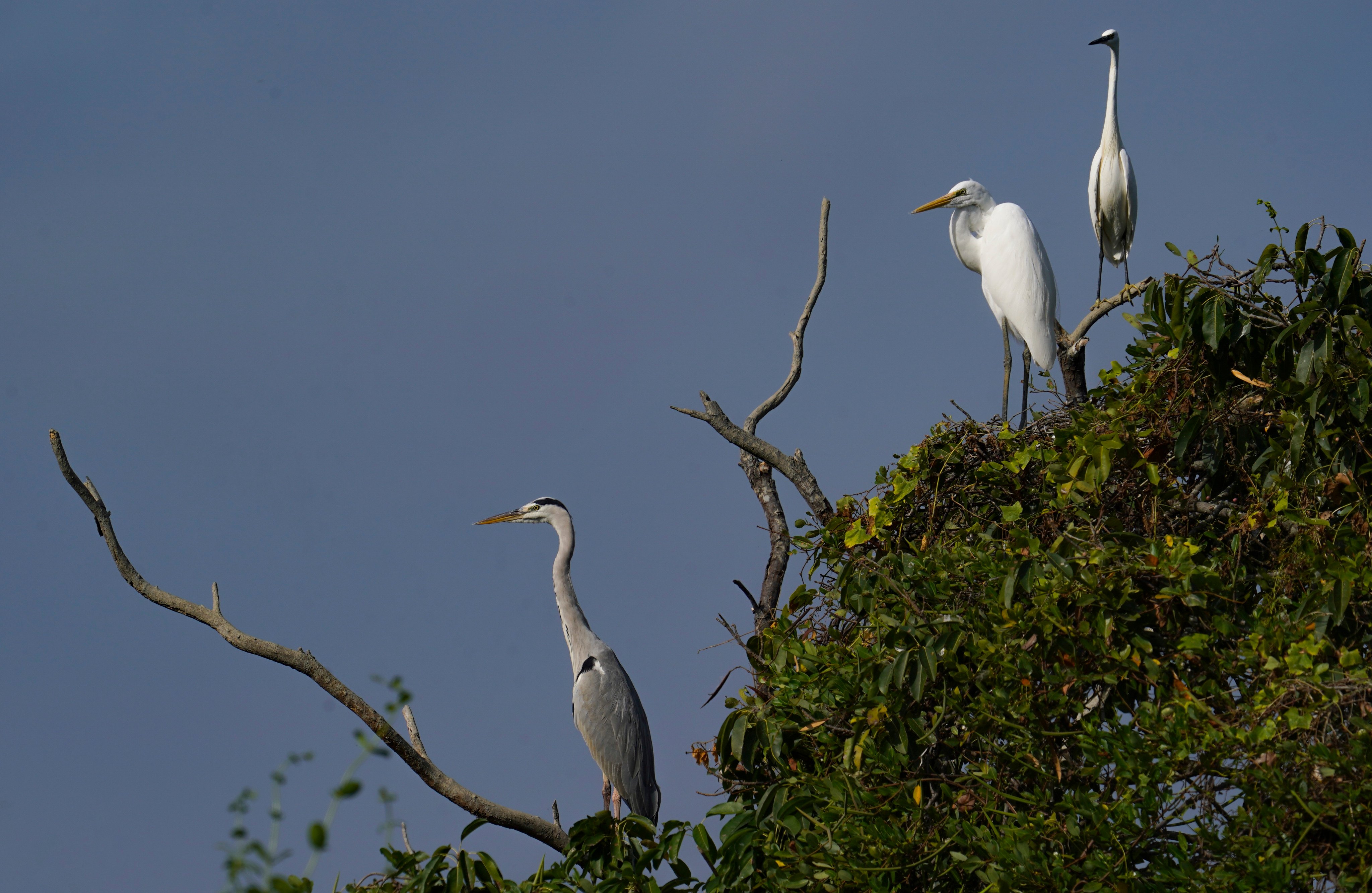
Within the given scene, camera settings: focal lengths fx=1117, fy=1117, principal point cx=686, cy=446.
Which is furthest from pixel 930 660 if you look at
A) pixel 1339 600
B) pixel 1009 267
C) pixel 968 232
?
pixel 968 232

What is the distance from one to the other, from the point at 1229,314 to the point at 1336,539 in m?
0.90

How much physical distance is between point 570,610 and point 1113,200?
5131 millimetres

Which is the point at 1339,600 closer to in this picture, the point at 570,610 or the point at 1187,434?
the point at 1187,434

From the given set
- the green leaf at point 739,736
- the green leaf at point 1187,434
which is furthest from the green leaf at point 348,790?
the green leaf at point 1187,434

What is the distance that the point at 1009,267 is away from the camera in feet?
27.5

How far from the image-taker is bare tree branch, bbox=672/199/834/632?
5.70 m

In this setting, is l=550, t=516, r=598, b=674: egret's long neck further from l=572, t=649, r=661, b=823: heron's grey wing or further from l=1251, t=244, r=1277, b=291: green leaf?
l=1251, t=244, r=1277, b=291: green leaf

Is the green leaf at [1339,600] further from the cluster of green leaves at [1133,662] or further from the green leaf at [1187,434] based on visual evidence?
the green leaf at [1187,434]

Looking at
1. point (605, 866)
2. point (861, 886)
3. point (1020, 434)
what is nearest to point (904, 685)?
point (861, 886)

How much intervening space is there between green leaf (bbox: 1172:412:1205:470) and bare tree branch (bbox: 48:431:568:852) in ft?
8.86

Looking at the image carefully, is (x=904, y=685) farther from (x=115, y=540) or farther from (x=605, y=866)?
(x=115, y=540)

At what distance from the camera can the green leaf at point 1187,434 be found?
12.6 ft

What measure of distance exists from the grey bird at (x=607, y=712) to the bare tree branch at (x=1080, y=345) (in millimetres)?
3625

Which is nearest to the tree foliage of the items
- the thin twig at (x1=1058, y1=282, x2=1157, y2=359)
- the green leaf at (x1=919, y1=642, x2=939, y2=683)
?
the green leaf at (x1=919, y1=642, x2=939, y2=683)
